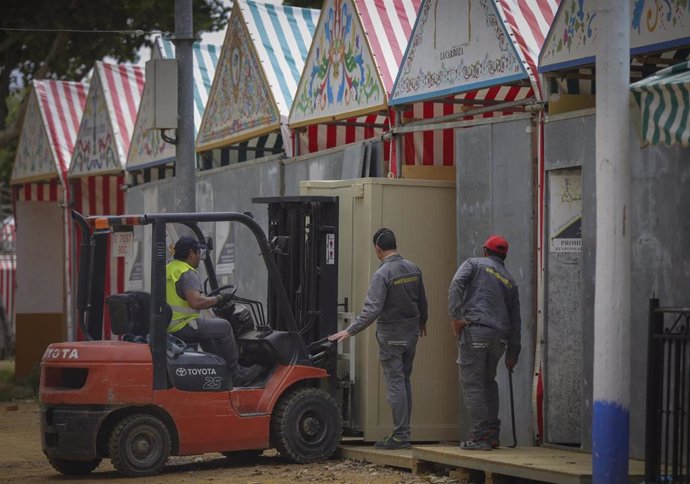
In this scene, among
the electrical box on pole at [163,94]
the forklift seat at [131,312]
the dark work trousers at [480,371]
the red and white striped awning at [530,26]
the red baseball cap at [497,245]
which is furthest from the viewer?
the electrical box on pole at [163,94]

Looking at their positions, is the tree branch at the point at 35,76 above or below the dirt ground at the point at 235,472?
above

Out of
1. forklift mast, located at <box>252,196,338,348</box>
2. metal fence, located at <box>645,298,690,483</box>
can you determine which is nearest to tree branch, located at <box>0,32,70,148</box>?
forklift mast, located at <box>252,196,338,348</box>

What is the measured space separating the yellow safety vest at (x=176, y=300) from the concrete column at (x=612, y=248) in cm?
437

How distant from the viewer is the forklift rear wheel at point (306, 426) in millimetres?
12359

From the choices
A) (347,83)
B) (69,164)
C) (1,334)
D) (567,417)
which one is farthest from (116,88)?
(567,417)

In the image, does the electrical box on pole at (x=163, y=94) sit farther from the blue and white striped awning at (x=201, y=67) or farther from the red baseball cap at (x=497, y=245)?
the red baseball cap at (x=497, y=245)

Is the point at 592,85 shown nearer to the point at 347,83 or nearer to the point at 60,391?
the point at 347,83

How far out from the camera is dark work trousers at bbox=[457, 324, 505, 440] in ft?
37.6

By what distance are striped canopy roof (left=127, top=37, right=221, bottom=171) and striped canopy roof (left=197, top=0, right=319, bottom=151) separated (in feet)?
4.51

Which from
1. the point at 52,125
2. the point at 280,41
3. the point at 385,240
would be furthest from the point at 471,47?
the point at 52,125

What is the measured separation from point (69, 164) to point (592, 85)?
50.3ft

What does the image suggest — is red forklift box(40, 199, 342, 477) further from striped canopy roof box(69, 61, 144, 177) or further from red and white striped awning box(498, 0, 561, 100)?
striped canopy roof box(69, 61, 144, 177)

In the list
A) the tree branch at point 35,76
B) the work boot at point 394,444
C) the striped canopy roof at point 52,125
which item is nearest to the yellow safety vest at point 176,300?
the work boot at point 394,444

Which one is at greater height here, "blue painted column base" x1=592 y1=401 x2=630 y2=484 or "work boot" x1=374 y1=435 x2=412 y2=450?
"blue painted column base" x1=592 y1=401 x2=630 y2=484
